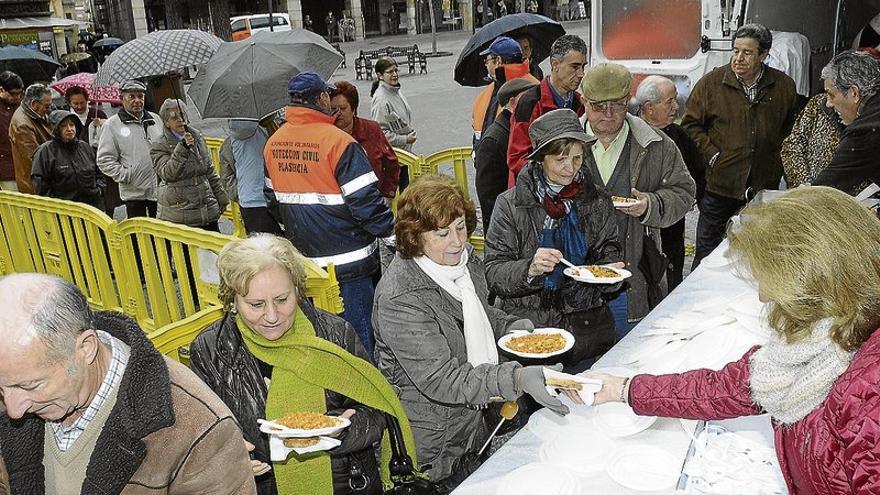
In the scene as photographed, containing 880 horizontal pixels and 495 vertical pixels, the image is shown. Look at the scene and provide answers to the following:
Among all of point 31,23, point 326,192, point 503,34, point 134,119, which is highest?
point 31,23

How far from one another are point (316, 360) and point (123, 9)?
43.5 metres

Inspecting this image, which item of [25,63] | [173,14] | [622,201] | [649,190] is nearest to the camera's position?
[622,201]

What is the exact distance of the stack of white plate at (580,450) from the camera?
2.43m

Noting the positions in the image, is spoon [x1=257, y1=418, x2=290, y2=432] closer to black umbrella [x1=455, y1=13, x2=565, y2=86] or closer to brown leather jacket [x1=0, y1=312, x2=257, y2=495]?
brown leather jacket [x1=0, y1=312, x2=257, y2=495]

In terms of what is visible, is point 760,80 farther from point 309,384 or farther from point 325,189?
point 309,384

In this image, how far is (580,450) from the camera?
252 centimetres

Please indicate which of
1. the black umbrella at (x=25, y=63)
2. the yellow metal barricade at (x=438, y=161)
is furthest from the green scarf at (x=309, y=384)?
the black umbrella at (x=25, y=63)

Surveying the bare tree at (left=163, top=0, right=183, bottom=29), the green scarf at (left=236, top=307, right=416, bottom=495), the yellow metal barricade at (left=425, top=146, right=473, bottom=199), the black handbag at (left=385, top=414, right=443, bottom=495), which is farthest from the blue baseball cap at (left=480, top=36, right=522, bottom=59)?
the bare tree at (left=163, top=0, right=183, bottom=29)

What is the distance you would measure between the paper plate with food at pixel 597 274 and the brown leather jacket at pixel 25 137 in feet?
20.9

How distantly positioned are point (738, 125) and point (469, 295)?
3535mm

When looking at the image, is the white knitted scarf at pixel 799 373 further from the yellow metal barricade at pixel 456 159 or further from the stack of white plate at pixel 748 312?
the yellow metal barricade at pixel 456 159

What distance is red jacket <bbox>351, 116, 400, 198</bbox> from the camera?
5887 mm

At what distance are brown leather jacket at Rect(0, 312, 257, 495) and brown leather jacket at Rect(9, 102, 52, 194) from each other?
20.9ft


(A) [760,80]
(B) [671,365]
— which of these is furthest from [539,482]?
(A) [760,80]
